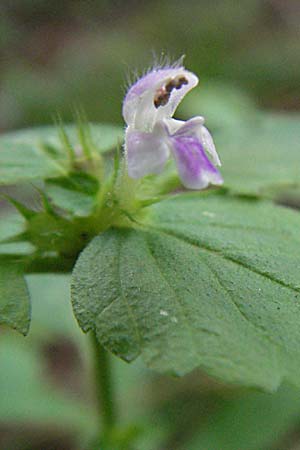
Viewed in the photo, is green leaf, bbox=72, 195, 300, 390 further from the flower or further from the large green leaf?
the large green leaf

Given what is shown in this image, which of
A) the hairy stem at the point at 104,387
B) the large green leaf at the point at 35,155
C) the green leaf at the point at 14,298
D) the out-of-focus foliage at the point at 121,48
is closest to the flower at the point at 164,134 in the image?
the large green leaf at the point at 35,155

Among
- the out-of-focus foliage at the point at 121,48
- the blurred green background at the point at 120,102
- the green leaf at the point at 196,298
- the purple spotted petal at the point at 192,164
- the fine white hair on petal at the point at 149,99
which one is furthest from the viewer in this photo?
the out-of-focus foliage at the point at 121,48

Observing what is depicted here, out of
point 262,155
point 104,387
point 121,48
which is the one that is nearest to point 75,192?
point 104,387

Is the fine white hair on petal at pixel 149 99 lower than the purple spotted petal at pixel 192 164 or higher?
higher

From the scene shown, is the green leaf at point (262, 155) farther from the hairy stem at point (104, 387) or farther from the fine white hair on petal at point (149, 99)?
the hairy stem at point (104, 387)

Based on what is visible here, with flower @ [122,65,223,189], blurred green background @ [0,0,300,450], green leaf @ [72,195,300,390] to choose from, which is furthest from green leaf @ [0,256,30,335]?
blurred green background @ [0,0,300,450]

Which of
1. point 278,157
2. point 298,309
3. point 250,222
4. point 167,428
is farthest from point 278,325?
point 167,428
